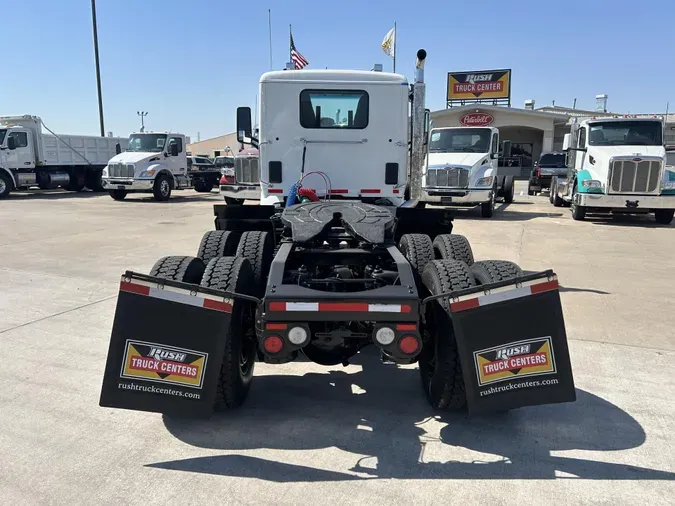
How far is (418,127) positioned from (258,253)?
2.75m

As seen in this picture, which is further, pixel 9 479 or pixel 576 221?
pixel 576 221

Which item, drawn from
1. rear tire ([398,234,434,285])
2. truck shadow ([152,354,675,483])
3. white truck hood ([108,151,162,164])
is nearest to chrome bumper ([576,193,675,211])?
rear tire ([398,234,434,285])

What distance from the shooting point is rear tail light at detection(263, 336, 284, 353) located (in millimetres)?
3125

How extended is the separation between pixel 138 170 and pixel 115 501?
62.7ft

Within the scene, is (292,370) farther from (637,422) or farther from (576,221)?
(576,221)

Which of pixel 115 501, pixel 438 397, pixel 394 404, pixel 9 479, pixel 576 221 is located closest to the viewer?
pixel 115 501

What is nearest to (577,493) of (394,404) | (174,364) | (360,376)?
(394,404)

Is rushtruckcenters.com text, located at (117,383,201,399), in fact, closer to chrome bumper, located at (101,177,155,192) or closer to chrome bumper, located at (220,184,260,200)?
chrome bumper, located at (220,184,260,200)

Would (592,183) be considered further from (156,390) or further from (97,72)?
(97,72)

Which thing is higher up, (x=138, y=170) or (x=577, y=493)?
(x=138, y=170)

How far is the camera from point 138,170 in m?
20.2

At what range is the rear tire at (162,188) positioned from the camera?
20.8 metres

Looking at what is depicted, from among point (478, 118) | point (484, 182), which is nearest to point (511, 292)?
point (484, 182)

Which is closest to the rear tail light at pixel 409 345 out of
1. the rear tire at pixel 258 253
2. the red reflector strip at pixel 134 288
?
the rear tire at pixel 258 253
